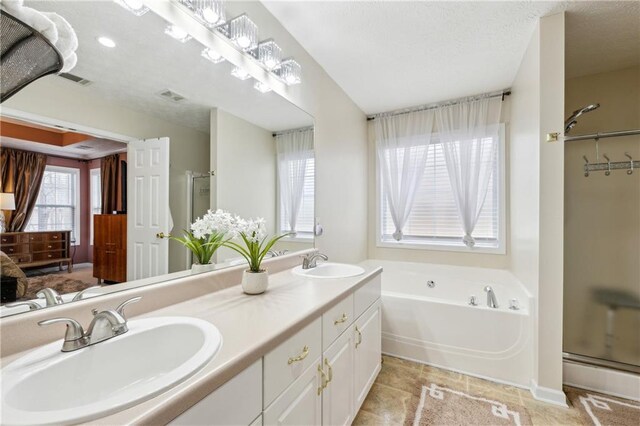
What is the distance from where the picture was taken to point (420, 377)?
2023mm

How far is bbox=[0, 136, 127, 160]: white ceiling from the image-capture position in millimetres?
757

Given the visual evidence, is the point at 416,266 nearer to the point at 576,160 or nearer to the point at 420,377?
the point at 420,377

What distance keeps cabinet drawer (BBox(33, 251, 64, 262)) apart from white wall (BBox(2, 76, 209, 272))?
1.16ft

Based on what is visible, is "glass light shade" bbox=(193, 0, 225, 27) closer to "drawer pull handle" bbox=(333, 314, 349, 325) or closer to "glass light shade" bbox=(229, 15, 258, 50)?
"glass light shade" bbox=(229, 15, 258, 50)

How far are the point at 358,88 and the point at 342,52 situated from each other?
63 cm

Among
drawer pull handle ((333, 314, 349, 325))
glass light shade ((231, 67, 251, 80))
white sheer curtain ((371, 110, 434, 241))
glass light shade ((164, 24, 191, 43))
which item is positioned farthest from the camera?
white sheer curtain ((371, 110, 434, 241))

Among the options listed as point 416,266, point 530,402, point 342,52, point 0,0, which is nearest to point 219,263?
point 0,0

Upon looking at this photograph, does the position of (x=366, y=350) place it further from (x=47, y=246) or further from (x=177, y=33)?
(x=177, y=33)

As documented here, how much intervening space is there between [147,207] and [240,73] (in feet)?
3.00

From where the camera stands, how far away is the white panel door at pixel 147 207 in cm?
104

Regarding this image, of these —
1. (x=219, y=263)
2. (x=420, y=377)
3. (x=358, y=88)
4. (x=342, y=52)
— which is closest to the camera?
(x=219, y=263)

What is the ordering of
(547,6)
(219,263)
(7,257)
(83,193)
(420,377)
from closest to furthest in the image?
(7,257) < (83,193) < (219,263) < (547,6) < (420,377)

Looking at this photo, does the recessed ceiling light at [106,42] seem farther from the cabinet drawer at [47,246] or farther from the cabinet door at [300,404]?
the cabinet door at [300,404]

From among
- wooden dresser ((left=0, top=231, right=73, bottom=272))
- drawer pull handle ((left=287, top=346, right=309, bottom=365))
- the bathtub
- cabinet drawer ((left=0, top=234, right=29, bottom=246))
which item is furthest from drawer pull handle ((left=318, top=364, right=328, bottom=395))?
the bathtub
